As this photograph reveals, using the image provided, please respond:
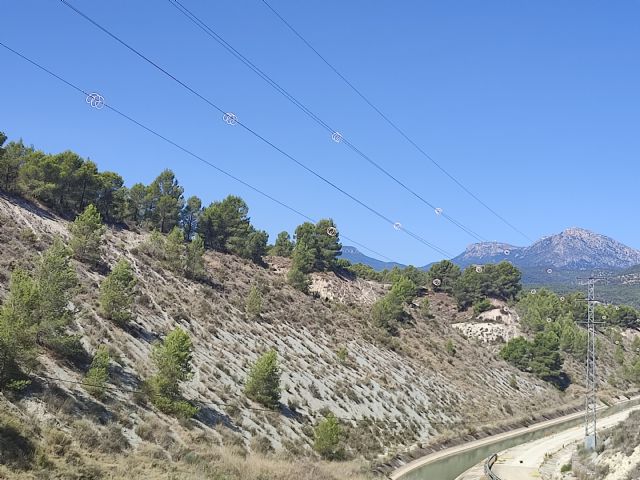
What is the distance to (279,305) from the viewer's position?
74.1 meters

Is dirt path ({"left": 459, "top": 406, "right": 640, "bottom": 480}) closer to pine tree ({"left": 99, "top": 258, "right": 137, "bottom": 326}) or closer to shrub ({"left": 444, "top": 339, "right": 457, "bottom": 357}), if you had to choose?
shrub ({"left": 444, "top": 339, "right": 457, "bottom": 357})

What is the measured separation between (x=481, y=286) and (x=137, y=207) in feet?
266

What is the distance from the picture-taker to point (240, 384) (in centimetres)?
4925

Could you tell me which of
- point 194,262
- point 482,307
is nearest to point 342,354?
point 194,262

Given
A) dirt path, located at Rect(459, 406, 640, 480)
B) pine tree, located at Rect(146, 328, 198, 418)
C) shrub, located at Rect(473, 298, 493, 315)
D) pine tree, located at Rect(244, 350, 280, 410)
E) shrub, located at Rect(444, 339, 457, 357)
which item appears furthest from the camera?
shrub, located at Rect(473, 298, 493, 315)

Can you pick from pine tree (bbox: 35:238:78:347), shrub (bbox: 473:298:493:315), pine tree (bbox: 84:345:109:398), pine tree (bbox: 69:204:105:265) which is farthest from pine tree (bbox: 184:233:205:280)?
shrub (bbox: 473:298:493:315)

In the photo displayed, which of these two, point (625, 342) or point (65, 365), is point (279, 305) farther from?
point (625, 342)

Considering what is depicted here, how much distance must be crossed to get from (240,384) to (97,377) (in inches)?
652

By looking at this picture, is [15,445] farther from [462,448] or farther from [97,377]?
[462,448]

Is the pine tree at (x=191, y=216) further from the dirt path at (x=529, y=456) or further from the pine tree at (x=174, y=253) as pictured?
the dirt path at (x=529, y=456)

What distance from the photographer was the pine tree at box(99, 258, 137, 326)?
45.6 m

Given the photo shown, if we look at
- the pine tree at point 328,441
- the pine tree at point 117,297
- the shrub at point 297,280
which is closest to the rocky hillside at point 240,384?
the pine tree at point 328,441

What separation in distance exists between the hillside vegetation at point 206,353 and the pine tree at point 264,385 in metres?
0.12

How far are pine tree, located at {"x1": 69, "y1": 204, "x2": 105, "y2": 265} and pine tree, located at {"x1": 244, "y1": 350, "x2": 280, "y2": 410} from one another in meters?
19.5
